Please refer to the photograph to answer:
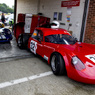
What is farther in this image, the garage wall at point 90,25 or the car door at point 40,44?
the garage wall at point 90,25

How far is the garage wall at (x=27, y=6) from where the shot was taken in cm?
1044

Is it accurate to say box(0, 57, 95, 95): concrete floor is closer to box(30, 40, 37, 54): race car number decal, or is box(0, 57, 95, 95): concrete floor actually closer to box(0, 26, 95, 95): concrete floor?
box(0, 26, 95, 95): concrete floor

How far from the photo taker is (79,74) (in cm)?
287

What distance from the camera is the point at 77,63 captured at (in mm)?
3002

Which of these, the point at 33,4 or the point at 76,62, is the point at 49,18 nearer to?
the point at 33,4

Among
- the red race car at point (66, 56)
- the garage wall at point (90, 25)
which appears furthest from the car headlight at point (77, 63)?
the garage wall at point (90, 25)

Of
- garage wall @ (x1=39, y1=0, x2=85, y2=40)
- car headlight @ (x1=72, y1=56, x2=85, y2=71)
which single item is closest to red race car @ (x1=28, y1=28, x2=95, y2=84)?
car headlight @ (x1=72, y1=56, x2=85, y2=71)

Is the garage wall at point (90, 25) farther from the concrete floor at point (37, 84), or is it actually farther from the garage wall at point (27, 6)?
the garage wall at point (27, 6)

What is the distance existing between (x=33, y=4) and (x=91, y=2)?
5957 mm

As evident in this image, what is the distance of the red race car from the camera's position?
2883 mm

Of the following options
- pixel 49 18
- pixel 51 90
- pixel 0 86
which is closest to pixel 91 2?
pixel 49 18

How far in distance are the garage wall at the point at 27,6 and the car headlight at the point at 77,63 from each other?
817 centimetres

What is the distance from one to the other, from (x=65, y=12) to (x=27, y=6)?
18.2 ft

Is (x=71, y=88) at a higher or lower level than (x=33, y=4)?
lower
